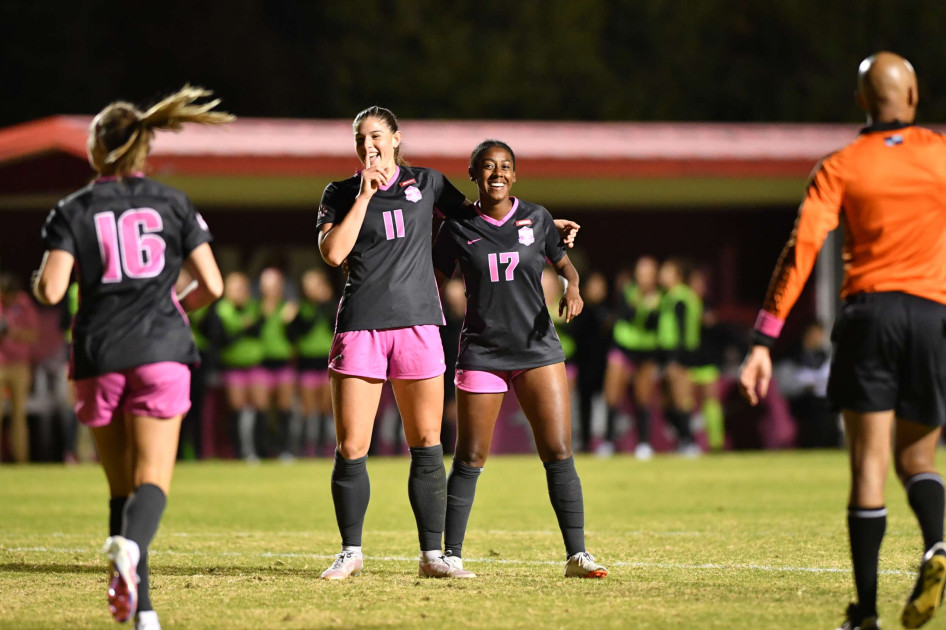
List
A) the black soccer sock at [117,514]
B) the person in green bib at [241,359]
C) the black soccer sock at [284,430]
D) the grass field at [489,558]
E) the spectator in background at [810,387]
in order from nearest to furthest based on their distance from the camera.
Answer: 1. the black soccer sock at [117,514]
2. the grass field at [489,558]
3. the person in green bib at [241,359]
4. the black soccer sock at [284,430]
5. the spectator in background at [810,387]

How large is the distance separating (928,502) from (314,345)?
12.0 m

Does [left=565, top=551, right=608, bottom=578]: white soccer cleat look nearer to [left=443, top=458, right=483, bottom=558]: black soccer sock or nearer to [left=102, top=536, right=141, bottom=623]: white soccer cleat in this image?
[left=443, top=458, right=483, bottom=558]: black soccer sock

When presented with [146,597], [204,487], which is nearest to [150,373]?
[146,597]

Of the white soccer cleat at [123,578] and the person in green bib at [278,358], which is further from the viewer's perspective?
the person in green bib at [278,358]

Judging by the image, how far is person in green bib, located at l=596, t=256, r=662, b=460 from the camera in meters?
17.2

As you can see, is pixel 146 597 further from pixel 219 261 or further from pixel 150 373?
pixel 219 261

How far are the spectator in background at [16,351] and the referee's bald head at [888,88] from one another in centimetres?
1272

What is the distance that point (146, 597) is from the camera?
5.56 meters

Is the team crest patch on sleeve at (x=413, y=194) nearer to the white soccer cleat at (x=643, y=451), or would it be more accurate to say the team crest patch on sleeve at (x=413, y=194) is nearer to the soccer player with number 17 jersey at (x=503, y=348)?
the soccer player with number 17 jersey at (x=503, y=348)

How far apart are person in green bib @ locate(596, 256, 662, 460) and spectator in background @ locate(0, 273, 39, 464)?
6343mm

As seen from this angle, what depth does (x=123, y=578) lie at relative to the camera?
5.16 m

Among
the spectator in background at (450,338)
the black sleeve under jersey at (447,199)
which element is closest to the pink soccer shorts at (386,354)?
the black sleeve under jersey at (447,199)

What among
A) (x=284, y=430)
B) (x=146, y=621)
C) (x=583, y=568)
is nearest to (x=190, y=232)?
(x=146, y=621)

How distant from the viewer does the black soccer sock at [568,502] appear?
714 cm
